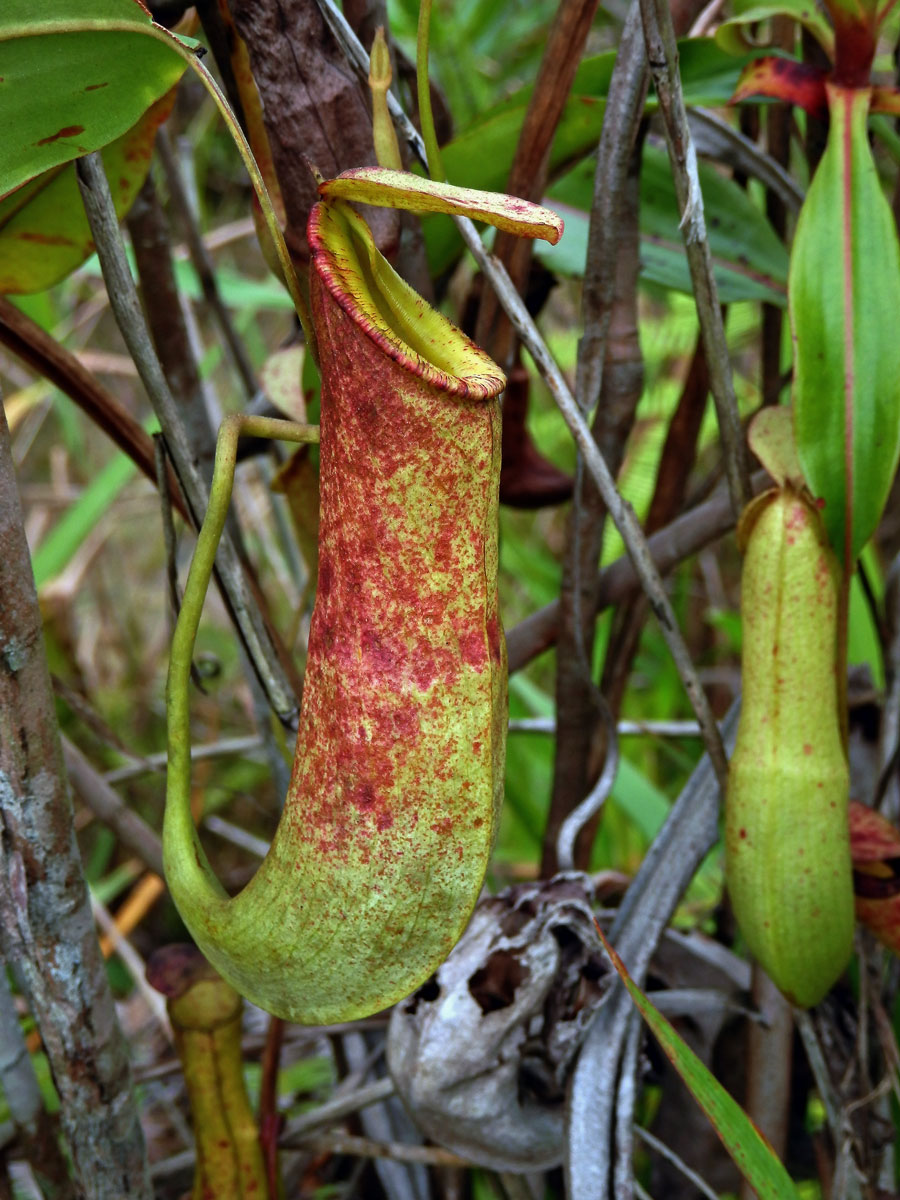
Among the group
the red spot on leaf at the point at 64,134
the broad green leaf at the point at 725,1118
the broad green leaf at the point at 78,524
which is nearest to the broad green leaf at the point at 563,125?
the red spot on leaf at the point at 64,134

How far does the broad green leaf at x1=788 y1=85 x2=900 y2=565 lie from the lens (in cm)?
55

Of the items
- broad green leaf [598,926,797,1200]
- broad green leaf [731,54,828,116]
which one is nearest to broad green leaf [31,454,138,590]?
broad green leaf [731,54,828,116]

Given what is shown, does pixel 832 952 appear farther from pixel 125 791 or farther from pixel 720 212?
pixel 125 791

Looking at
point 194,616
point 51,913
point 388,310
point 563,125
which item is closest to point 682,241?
point 563,125

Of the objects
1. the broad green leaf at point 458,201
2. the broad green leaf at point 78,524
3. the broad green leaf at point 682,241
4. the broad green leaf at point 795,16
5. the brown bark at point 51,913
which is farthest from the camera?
the broad green leaf at point 78,524

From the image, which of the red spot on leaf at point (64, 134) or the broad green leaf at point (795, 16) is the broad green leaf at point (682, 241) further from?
the red spot on leaf at point (64, 134)

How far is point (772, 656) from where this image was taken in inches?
23.4

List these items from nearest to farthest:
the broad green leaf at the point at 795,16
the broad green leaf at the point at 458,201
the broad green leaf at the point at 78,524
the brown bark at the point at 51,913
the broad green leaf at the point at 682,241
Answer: the broad green leaf at the point at 458,201 → the brown bark at the point at 51,913 → the broad green leaf at the point at 795,16 → the broad green leaf at the point at 682,241 → the broad green leaf at the point at 78,524

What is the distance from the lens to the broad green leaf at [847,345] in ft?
1.82

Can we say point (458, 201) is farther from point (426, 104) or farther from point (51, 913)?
point (51, 913)

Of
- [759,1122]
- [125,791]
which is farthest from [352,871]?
[125,791]

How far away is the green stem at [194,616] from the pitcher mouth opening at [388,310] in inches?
2.7

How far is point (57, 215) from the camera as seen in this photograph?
0.60 meters

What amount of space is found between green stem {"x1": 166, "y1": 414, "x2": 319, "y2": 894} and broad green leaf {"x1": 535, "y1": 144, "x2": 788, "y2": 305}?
41 cm
